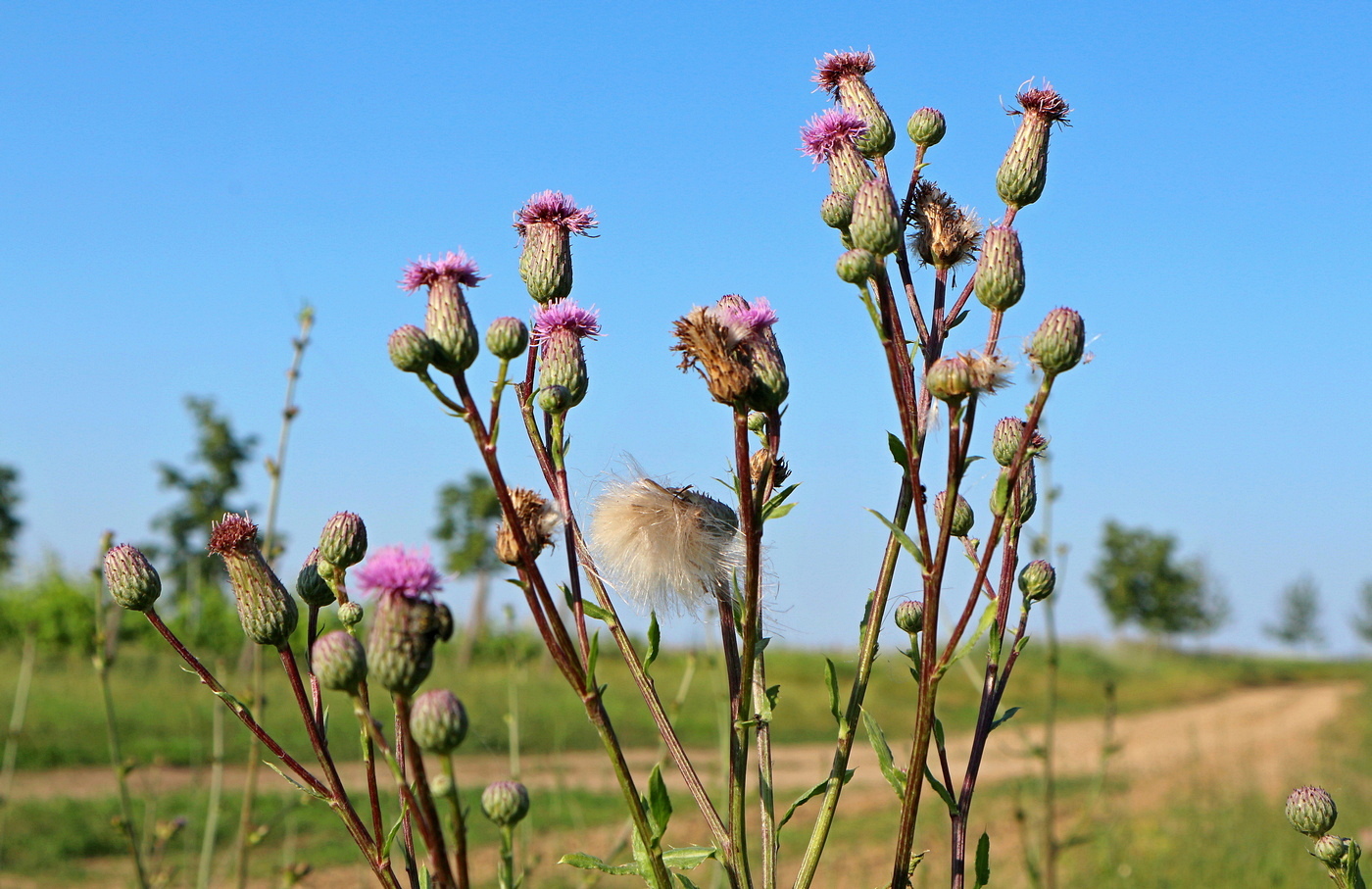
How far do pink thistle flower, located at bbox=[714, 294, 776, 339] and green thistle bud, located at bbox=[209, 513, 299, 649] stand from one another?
0.84 meters

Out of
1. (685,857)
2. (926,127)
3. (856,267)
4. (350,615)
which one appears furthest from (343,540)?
(926,127)

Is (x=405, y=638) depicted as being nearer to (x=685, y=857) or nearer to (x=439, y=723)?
(x=439, y=723)

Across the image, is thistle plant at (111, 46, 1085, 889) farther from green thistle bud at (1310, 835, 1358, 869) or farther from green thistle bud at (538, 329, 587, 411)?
green thistle bud at (1310, 835, 1358, 869)

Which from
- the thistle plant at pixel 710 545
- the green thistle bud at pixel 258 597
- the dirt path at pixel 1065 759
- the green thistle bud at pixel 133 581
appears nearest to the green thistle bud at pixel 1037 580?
the thistle plant at pixel 710 545

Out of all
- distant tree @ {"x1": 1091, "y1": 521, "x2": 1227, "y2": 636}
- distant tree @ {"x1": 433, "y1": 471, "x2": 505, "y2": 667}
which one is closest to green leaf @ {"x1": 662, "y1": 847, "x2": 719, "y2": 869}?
distant tree @ {"x1": 433, "y1": 471, "x2": 505, "y2": 667}

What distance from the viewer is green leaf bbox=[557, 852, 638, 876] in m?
1.44

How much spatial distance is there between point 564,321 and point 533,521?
415 millimetres

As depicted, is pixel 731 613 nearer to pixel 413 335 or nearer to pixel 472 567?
pixel 413 335

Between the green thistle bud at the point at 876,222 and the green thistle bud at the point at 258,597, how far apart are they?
1084 mm

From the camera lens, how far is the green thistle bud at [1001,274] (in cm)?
163

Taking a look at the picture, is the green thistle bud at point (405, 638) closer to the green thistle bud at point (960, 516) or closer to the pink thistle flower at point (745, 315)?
the pink thistle flower at point (745, 315)

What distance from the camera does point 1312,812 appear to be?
6.57 feet

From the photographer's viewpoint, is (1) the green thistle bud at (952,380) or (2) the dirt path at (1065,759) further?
(2) the dirt path at (1065,759)

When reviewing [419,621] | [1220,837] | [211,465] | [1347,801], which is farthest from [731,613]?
[211,465]
